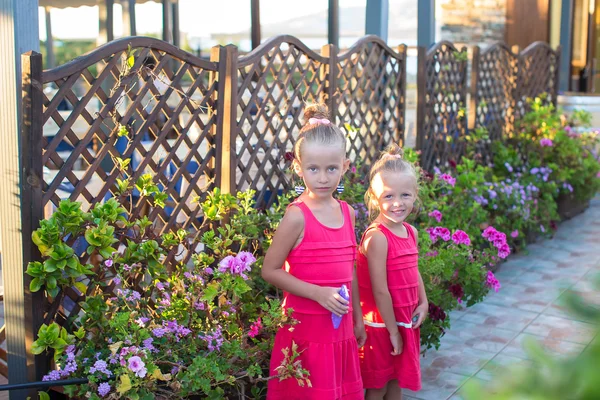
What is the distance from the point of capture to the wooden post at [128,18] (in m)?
6.64

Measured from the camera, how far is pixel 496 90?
6.96 metres

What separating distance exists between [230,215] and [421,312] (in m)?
1.06

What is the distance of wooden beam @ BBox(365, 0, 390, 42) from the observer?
6094 millimetres

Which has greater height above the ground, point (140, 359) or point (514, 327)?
point (140, 359)

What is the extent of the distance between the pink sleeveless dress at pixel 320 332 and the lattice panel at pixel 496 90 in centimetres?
430

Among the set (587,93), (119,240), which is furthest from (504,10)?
(119,240)

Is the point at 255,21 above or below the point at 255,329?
above

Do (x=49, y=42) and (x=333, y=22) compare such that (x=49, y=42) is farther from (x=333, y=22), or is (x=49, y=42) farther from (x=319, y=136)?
(x=319, y=136)

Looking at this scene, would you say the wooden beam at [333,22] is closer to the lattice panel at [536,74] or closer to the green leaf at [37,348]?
the lattice panel at [536,74]

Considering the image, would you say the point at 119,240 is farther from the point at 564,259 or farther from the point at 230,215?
the point at 564,259

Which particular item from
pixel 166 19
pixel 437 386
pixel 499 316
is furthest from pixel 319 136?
pixel 166 19

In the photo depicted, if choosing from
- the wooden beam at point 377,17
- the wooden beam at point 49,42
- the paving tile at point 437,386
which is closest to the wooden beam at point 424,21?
the wooden beam at point 377,17

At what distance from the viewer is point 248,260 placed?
288 cm

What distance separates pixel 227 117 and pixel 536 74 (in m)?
5.27
